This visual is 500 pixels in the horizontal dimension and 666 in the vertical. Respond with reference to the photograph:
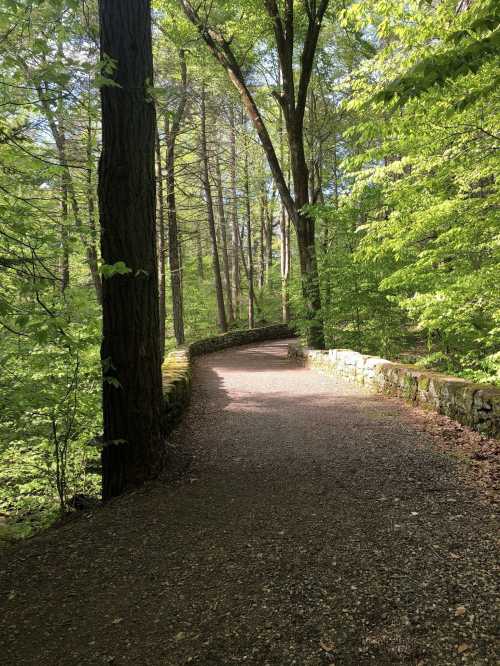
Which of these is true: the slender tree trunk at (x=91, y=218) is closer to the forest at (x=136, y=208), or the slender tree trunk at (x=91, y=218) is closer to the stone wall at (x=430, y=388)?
the forest at (x=136, y=208)

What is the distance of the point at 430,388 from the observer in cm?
576

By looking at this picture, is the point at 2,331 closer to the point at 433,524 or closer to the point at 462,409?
the point at 433,524

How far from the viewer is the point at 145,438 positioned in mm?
4031

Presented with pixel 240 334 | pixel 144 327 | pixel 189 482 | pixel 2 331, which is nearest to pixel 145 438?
pixel 189 482

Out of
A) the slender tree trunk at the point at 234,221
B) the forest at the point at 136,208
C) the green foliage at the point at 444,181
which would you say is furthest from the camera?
the slender tree trunk at the point at 234,221

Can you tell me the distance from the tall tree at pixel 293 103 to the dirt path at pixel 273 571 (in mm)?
8077

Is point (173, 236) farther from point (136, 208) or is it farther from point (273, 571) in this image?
point (273, 571)

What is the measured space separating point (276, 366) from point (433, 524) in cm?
967

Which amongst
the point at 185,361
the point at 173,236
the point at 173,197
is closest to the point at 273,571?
the point at 185,361

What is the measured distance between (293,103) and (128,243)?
9261 mm

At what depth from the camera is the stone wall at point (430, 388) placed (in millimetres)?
4527

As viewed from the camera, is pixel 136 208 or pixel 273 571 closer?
pixel 273 571

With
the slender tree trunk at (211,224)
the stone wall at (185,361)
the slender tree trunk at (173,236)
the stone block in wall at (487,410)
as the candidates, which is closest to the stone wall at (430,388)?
the stone block in wall at (487,410)

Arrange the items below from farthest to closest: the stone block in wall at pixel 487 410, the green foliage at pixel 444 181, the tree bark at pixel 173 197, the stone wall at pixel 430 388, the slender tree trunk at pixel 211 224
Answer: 1. the slender tree trunk at pixel 211 224
2. the tree bark at pixel 173 197
3. the green foliage at pixel 444 181
4. the stone wall at pixel 430 388
5. the stone block in wall at pixel 487 410
